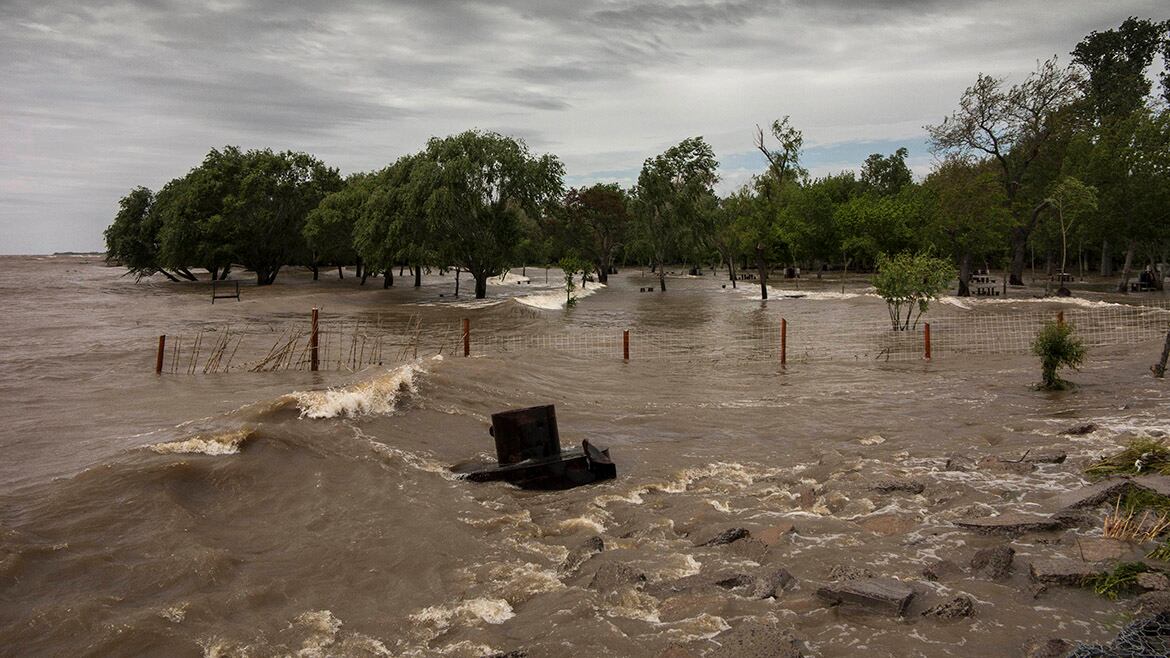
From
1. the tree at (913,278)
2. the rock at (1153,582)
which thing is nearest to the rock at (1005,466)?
the rock at (1153,582)

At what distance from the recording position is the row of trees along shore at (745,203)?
48625mm

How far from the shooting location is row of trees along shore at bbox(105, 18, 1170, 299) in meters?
48.6

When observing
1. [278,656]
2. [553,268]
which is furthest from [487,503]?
[553,268]

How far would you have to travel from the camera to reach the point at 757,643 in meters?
5.37

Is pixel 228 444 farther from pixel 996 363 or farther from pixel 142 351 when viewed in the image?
pixel 996 363

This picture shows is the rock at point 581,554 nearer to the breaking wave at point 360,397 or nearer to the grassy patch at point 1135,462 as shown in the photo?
the breaking wave at point 360,397

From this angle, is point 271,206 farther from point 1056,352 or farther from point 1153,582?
point 1153,582

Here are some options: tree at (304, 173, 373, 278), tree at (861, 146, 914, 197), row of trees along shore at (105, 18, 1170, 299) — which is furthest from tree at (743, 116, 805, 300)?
tree at (861, 146, 914, 197)

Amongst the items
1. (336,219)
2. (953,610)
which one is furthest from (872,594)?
(336,219)

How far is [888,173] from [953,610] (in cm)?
10960

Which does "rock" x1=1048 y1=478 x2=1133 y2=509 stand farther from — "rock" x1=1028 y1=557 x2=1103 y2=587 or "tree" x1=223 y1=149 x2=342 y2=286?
"tree" x1=223 y1=149 x2=342 y2=286

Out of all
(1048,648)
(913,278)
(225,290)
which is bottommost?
(1048,648)

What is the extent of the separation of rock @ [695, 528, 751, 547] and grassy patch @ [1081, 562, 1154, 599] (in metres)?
2.97

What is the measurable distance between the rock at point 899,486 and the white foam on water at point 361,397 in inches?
330
